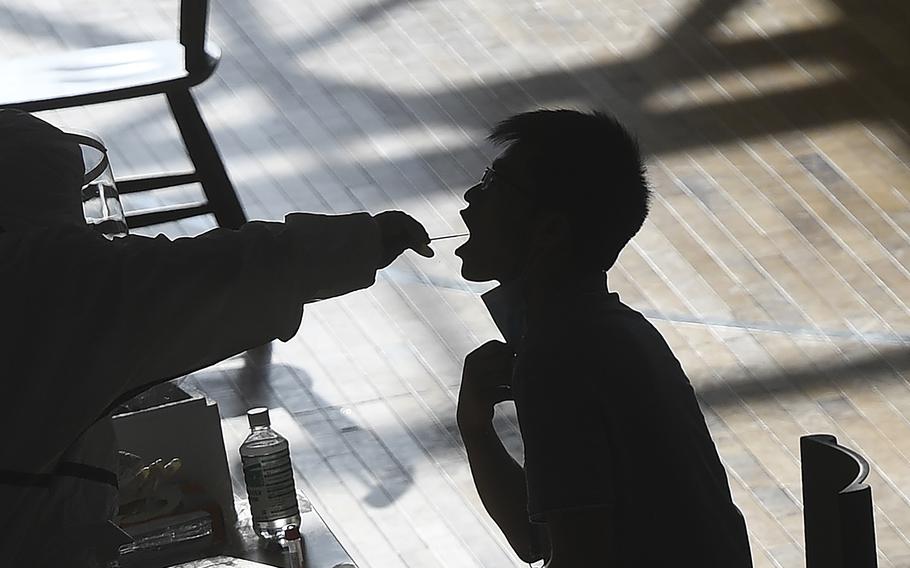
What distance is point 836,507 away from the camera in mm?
1231

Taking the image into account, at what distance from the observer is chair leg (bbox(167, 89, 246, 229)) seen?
377 cm

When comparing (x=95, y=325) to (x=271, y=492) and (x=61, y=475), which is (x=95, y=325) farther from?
(x=271, y=492)

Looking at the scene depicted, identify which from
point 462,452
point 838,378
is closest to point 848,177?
point 838,378

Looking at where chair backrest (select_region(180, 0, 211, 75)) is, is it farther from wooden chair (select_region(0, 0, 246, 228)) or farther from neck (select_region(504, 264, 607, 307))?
neck (select_region(504, 264, 607, 307))

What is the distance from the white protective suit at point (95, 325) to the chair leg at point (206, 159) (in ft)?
8.75

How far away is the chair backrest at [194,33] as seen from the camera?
340cm

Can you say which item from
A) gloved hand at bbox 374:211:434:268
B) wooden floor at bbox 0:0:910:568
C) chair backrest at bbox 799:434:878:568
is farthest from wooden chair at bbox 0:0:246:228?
chair backrest at bbox 799:434:878:568

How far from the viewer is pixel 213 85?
5.07 metres

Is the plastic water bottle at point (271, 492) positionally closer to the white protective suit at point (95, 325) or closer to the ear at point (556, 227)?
the ear at point (556, 227)

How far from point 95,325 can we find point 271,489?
2.52ft

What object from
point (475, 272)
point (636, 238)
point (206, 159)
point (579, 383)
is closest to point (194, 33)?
point (206, 159)

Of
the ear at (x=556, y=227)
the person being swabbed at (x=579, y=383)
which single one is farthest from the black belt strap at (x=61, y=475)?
the ear at (x=556, y=227)

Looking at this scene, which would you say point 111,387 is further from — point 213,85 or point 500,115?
point 213,85

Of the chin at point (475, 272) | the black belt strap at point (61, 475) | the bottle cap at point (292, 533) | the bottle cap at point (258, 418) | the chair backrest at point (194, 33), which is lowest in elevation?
the chair backrest at point (194, 33)
